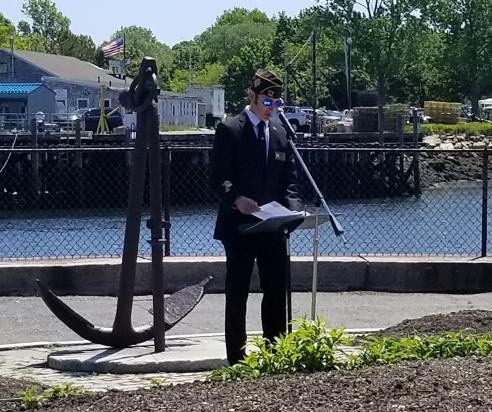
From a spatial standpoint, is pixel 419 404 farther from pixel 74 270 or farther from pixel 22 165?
pixel 22 165

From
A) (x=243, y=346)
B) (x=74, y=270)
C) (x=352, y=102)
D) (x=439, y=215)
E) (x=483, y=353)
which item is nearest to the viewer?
(x=483, y=353)

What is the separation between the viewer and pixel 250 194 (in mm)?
7305

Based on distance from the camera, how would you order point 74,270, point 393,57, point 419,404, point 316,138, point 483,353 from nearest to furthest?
1. point 419,404
2. point 483,353
3. point 74,270
4. point 316,138
5. point 393,57

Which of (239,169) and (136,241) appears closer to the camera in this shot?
(239,169)

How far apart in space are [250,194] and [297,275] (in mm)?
3890

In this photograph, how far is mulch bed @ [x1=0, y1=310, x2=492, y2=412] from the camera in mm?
5266

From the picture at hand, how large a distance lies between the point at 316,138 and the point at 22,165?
14335 millimetres

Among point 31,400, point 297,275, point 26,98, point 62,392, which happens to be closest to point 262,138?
point 62,392

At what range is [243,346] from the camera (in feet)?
23.9

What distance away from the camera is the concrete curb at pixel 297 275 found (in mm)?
10875

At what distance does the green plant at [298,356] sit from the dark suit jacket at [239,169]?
1106 mm

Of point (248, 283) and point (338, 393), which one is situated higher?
point (248, 283)

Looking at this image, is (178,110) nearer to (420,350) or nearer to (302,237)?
(302,237)

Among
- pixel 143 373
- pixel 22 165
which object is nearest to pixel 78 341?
pixel 143 373
